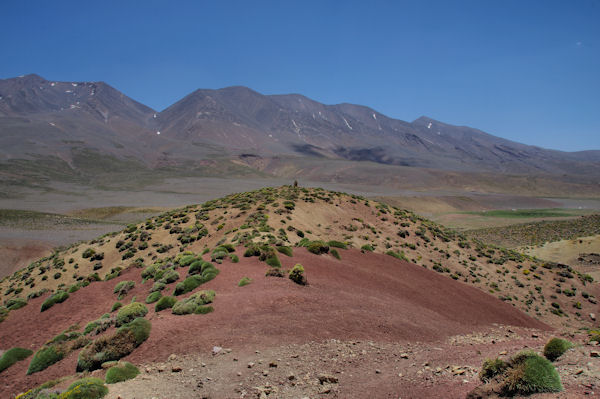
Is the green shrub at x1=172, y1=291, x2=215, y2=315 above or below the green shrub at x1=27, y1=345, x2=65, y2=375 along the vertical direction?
above

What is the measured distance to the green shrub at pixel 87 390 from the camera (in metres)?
6.70

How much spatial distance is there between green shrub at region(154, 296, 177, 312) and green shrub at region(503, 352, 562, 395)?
10.3 metres

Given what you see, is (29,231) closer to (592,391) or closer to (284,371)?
(284,371)

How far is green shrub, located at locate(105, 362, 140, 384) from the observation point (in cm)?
776

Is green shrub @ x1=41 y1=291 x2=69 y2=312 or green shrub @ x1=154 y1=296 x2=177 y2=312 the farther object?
green shrub @ x1=41 y1=291 x2=69 y2=312

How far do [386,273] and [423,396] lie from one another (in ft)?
45.7

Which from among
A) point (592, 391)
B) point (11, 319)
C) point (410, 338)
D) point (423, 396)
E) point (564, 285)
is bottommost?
point (11, 319)

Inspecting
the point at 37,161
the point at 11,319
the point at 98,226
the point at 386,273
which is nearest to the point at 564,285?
the point at 386,273

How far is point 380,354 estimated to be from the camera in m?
9.49

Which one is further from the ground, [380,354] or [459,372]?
[459,372]

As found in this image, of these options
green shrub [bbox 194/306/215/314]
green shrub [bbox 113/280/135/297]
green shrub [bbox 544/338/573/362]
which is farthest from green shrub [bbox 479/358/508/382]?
green shrub [bbox 113/280/135/297]

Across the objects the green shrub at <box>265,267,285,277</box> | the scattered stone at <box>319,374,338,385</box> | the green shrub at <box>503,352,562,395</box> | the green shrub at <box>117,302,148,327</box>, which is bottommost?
the green shrub at <box>117,302,148,327</box>

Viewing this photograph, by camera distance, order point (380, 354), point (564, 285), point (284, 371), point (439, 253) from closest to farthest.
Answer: point (284, 371), point (380, 354), point (564, 285), point (439, 253)

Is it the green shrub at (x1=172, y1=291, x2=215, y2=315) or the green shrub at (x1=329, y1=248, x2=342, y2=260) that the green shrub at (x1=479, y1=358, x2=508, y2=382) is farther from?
the green shrub at (x1=329, y1=248, x2=342, y2=260)
